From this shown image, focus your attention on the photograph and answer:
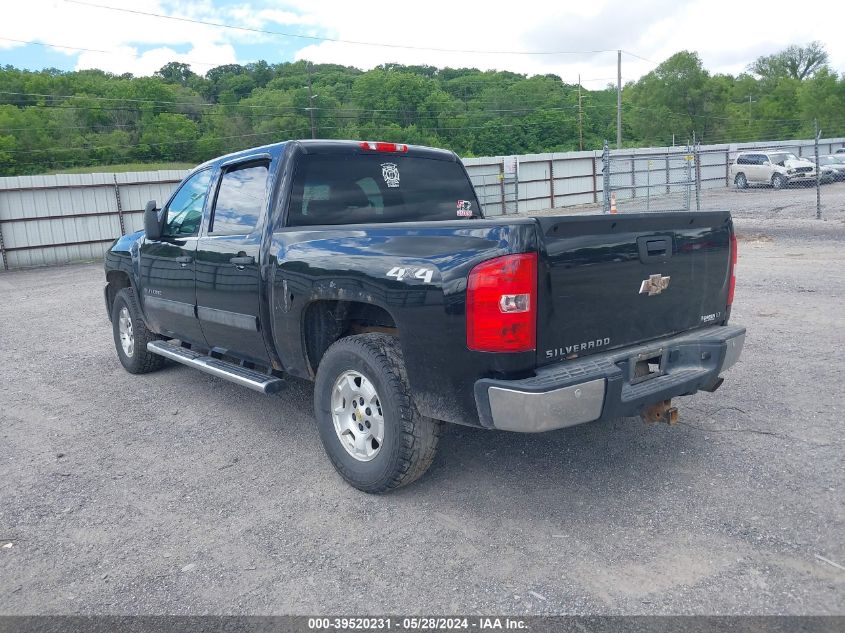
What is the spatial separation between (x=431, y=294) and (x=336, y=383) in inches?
37.2

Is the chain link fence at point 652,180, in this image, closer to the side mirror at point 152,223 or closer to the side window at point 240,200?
the side mirror at point 152,223

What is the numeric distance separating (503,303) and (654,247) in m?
1.06

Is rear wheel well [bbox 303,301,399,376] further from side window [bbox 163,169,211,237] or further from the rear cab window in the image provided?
side window [bbox 163,169,211,237]

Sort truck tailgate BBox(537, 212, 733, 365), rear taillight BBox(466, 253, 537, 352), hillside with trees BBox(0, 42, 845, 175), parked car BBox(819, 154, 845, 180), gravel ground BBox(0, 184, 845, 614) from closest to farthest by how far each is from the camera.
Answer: gravel ground BBox(0, 184, 845, 614) < rear taillight BBox(466, 253, 537, 352) < truck tailgate BBox(537, 212, 733, 365) < parked car BBox(819, 154, 845, 180) < hillside with trees BBox(0, 42, 845, 175)

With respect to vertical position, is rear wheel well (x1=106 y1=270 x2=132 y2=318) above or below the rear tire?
above

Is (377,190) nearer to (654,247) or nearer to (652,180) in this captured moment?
(654,247)

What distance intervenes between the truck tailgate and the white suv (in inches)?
1183

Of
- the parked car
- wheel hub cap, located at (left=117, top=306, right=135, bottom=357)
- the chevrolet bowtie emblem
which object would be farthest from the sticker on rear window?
the parked car

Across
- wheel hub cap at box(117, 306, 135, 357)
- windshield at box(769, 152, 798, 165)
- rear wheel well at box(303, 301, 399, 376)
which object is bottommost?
wheel hub cap at box(117, 306, 135, 357)

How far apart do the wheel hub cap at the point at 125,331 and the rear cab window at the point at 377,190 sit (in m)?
3.02

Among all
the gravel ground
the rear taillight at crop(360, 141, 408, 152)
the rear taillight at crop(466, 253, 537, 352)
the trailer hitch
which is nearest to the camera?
the gravel ground

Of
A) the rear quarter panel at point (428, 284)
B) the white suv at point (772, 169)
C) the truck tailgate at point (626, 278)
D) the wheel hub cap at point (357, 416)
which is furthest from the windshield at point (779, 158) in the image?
the wheel hub cap at point (357, 416)

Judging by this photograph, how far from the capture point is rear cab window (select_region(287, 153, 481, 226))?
4.50m

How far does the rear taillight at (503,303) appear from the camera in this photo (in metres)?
3.11
